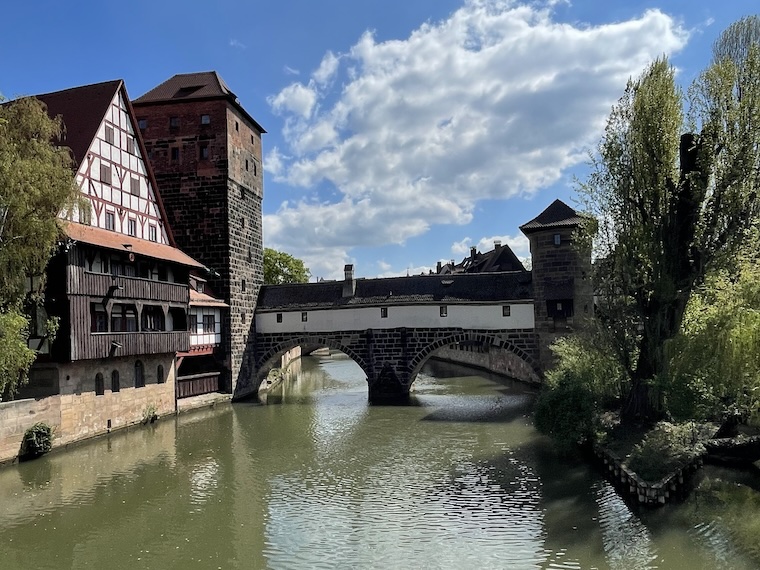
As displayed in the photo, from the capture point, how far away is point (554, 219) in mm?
25250

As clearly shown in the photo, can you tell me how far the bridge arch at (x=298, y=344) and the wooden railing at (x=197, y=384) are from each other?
278 centimetres

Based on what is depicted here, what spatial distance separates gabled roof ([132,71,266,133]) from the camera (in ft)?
85.9

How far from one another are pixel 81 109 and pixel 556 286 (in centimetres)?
1783

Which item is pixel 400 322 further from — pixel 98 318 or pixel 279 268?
pixel 279 268

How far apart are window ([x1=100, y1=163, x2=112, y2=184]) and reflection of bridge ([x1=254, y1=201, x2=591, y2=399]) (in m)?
10.00

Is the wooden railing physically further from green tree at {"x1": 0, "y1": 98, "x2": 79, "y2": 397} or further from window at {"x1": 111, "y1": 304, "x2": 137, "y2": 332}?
green tree at {"x1": 0, "y1": 98, "x2": 79, "y2": 397}

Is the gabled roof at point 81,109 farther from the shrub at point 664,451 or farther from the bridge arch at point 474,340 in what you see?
the shrub at point 664,451

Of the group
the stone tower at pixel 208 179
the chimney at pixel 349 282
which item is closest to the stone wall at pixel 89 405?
the stone tower at pixel 208 179

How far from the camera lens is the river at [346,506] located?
9109 millimetres

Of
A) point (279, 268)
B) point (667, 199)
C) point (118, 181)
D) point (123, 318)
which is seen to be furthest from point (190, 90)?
point (279, 268)

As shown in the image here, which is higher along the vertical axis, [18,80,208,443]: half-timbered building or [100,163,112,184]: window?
[100,163,112,184]: window

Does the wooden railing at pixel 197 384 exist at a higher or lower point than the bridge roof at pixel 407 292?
lower

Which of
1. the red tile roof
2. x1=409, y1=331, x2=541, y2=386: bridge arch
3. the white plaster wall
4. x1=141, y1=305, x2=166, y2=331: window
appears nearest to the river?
x1=141, y1=305, x2=166, y2=331: window

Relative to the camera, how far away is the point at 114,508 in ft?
38.2
